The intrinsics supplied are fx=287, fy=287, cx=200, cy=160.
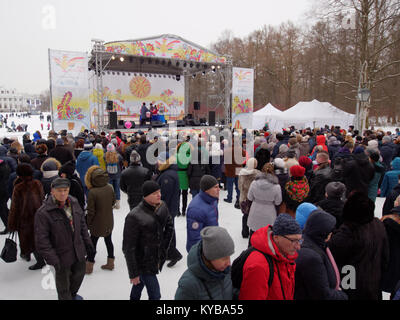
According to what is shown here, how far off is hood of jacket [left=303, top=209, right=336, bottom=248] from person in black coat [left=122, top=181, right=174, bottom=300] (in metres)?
1.29

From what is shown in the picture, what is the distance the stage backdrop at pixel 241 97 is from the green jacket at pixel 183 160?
11.5 meters

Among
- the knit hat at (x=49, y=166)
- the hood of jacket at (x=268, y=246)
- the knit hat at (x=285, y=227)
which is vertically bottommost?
the hood of jacket at (x=268, y=246)

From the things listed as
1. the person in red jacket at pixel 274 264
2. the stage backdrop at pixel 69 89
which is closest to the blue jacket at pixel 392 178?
the person in red jacket at pixel 274 264

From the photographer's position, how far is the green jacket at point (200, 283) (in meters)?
1.51

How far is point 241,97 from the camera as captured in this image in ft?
55.2

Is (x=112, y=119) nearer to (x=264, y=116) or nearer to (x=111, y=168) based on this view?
(x=111, y=168)

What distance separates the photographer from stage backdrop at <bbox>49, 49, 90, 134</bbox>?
1192 centimetres

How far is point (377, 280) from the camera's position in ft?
7.37

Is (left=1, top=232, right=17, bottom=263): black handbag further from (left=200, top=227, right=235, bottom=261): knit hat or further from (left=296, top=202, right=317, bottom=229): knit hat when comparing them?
(left=296, top=202, right=317, bottom=229): knit hat

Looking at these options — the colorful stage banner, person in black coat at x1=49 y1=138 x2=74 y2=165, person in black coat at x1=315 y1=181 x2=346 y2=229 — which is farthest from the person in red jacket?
the colorful stage banner

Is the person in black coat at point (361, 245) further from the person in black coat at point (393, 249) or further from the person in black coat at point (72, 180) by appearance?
the person in black coat at point (72, 180)
